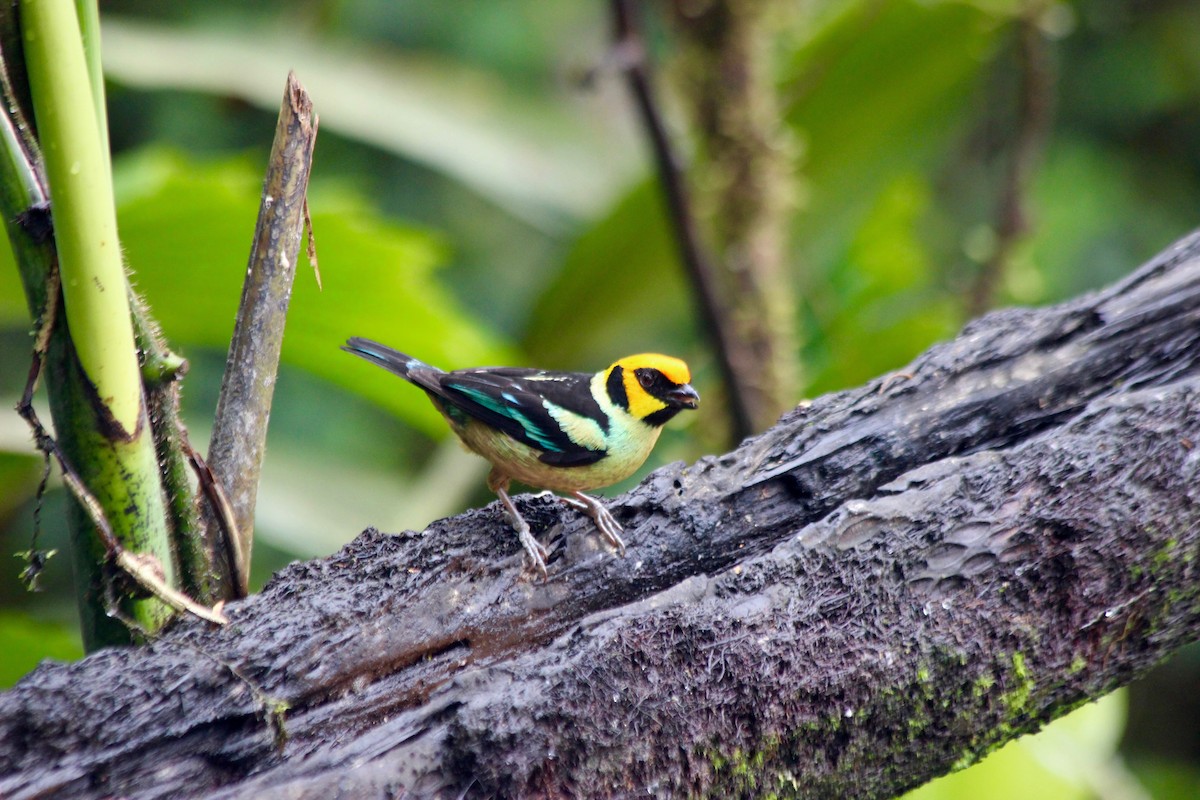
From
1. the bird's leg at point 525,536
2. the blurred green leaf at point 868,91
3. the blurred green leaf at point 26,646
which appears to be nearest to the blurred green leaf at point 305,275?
the blurred green leaf at point 26,646

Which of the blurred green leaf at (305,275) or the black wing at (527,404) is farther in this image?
the blurred green leaf at (305,275)

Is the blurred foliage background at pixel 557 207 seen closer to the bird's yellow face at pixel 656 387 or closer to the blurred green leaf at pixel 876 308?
the blurred green leaf at pixel 876 308

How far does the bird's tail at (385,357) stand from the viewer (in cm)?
280

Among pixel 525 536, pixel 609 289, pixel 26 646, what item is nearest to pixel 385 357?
pixel 525 536

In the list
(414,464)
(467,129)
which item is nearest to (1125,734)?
(414,464)

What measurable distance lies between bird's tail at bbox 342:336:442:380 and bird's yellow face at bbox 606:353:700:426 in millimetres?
571

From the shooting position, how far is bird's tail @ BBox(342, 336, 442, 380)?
9.18ft

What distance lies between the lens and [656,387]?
297cm

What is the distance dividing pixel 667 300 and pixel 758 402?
1.15 m

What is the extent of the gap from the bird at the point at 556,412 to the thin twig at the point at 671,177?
1443 millimetres

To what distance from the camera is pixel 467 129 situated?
6.35m

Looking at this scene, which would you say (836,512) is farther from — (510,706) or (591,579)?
(510,706)

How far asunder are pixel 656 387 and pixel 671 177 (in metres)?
1.62

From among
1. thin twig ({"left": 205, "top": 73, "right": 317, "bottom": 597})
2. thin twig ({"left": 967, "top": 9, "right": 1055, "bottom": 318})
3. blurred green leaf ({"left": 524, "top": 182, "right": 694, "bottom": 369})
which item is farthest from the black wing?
thin twig ({"left": 967, "top": 9, "right": 1055, "bottom": 318})
